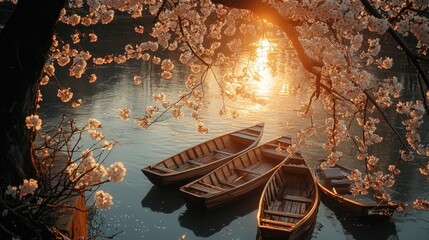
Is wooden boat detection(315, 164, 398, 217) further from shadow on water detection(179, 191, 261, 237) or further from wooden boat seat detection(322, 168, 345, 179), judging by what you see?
shadow on water detection(179, 191, 261, 237)

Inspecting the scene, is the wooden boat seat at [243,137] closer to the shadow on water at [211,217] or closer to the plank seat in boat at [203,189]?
the shadow on water at [211,217]

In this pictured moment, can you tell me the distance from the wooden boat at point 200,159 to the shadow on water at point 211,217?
1173mm

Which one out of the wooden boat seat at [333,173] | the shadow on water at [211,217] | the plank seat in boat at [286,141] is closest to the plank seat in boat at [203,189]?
the shadow on water at [211,217]

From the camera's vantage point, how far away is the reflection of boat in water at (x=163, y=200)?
1182 cm

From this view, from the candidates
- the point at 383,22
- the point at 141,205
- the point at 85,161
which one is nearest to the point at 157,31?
the point at 85,161

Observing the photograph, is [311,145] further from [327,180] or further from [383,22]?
[383,22]

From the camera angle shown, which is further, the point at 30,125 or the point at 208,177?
the point at 208,177

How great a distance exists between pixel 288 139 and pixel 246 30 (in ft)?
26.9

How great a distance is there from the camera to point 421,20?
→ 328 centimetres

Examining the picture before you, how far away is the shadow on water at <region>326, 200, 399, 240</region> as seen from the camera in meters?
10.6

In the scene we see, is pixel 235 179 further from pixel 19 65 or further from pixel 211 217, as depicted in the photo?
pixel 19 65

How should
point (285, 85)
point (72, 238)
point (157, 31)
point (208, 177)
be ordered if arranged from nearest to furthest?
point (72, 238) < point (157, 31) < point (208, 177) < point (285, 85)

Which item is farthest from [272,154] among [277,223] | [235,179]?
[277,223]

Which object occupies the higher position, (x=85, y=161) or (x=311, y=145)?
(x=85, y=161)
